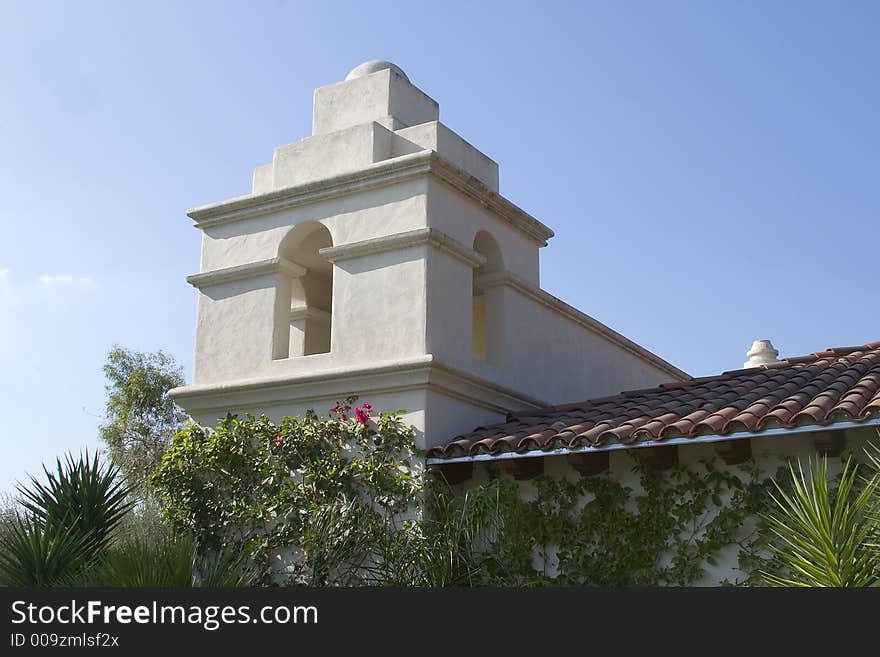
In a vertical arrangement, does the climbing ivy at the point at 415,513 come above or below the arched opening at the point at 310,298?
below

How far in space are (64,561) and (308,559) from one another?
293 cm

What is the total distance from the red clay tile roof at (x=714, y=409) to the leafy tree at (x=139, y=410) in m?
21.2

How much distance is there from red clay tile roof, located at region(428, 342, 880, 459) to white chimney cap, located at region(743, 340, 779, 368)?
4978 millimetres

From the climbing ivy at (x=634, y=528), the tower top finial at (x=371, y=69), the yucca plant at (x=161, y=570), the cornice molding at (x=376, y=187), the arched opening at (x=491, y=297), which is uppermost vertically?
the tower top finial at (x=371, y=69)

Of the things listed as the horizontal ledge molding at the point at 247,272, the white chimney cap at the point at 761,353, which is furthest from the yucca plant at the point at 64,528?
the white chimney cap at the point at 761,353

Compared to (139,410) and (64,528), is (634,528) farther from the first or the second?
(139,410)

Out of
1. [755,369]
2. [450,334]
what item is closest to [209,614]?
[450,334]

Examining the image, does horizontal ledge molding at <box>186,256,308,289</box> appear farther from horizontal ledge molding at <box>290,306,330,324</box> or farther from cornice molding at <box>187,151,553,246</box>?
horizontal ledge molding at <box>290,306,330,324</box>

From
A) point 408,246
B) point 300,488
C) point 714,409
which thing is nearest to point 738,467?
point 714,409

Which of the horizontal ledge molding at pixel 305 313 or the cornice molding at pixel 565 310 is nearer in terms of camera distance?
the cornice molding at pixel 565 310

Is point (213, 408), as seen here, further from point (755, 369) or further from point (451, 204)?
point (755, 369)

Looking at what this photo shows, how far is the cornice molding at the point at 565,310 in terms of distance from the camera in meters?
12.7

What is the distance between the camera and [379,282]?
11.5 m

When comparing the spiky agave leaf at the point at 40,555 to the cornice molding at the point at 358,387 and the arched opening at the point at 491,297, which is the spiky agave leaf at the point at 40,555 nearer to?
the cornice molding at the point at 358,387
